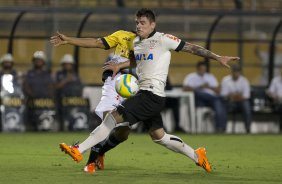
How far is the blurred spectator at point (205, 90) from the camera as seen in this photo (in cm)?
2341

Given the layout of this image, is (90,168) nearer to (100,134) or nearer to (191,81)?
(100,134)

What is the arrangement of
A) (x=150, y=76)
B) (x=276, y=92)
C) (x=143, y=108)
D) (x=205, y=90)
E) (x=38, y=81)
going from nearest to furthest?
(x=143, y=108) < (x=150, y=76) < (x=38, y=81) < (x=205, y=90) < (x=276, y=92)

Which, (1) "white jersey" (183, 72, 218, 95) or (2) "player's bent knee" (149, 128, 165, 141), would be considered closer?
(2) "player's bent knee" (149, 128, 165, 141)

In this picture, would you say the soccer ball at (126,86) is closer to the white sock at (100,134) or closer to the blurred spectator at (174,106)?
the white sock at (100,134)

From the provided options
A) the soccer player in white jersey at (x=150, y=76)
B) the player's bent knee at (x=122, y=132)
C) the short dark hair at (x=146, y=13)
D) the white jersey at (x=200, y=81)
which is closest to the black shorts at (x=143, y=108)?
the soccer player in white jersey at (x=150, y=76)

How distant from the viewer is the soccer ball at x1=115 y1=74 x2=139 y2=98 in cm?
1148

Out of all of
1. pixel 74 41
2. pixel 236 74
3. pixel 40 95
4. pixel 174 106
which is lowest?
pixel 174 106

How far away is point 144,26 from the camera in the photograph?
11.4 metres

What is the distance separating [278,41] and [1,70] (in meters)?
6.93

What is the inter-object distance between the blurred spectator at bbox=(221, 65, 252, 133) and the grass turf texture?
11.3 feet

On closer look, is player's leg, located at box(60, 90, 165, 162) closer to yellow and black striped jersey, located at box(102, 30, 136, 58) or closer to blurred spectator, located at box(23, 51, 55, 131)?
yellow and black striped jersey, located at box(102, 30, 136, 58)

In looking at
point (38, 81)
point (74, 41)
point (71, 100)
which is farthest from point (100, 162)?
point (71, 100)

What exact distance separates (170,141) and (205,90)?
12097 millimetres

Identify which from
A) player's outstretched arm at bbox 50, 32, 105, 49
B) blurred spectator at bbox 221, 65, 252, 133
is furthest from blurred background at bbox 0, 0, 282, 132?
player's outstretched arm at bbox 50, 32, 105, 49
